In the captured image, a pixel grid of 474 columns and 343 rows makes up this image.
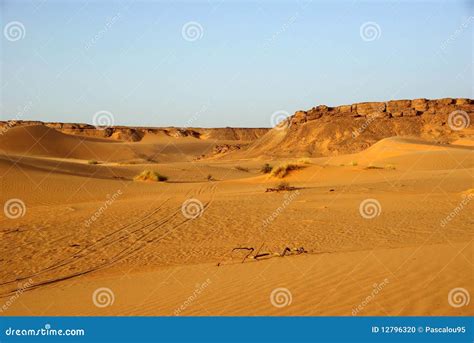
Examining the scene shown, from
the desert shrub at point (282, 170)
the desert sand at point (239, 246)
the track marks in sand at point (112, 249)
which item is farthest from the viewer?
the desert shrub at point (282, 170)

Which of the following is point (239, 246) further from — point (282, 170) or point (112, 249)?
point (282, 170)

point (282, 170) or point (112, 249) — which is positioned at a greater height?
point (282, 170)

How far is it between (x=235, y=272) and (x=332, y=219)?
5843 millimetres

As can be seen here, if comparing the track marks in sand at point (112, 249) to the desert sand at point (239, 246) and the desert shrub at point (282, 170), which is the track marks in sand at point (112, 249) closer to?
the desert sand at point (239, 246)

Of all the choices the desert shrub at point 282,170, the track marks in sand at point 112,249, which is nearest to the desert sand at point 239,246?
the track marks in sand at point 112,249

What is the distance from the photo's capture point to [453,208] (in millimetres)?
14672

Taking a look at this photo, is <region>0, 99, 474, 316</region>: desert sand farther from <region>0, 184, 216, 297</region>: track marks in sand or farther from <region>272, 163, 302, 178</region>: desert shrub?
<region>272, 163, 302, 178</region>: desert shrub

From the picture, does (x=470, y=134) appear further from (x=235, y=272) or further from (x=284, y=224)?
(x=235, y=272)

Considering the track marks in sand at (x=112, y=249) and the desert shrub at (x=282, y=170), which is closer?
the track marks in sand at (x=112, y=249)

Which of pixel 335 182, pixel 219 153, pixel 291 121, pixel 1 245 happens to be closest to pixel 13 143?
pixel 219 153

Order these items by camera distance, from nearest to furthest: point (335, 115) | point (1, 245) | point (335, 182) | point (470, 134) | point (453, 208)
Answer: point (1, 245) < point (453, 208) < point (335, 182) < point (470, 134) < point (335, 115)

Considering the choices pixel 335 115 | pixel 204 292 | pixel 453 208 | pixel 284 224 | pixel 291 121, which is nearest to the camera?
pixel 204 292

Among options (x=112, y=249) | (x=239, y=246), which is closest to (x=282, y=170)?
(x=239, y=246)

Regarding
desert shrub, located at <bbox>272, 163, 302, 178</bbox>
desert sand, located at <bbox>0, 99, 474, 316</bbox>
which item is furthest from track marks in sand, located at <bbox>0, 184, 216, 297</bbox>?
desert shrub, located at <bbox>272, 163, 302, 178</bbox>
